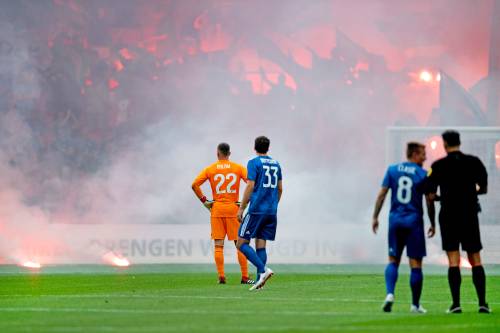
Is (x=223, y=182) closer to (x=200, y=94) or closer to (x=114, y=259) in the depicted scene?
(x=114, y=259)

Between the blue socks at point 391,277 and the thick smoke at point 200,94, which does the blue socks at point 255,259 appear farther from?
the thick smoke at point 200,94

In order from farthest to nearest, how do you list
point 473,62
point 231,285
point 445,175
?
1. point 473,62
2. point 231,285
3. point 445,175

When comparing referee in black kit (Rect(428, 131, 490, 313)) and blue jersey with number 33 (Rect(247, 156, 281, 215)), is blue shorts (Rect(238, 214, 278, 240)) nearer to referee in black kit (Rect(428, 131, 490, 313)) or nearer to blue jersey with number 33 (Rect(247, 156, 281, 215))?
blue jersey with number 33 (Rect(247, 156, 281, 215))

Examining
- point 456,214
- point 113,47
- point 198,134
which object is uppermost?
point 113,47

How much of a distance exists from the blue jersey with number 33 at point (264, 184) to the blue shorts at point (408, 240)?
374 cm

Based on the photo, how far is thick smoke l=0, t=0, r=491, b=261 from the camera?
3072 centimetres

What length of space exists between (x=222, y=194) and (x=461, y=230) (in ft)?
19.1

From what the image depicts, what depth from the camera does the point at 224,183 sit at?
18641 millimetres

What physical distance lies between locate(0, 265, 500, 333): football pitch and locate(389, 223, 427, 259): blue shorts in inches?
23.3

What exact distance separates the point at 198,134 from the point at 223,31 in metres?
2.48

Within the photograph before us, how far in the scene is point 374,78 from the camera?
30.9 metres

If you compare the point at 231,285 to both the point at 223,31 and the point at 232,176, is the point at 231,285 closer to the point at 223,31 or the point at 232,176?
the point at 232,176

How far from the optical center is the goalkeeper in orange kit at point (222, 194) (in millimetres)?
18578

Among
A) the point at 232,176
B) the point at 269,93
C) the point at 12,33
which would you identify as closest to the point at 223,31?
the point at 269,93
